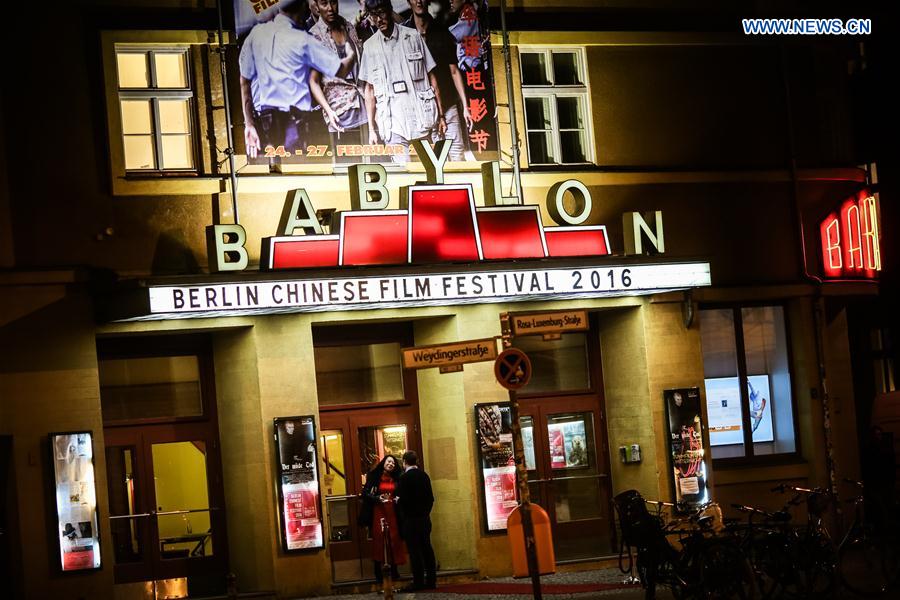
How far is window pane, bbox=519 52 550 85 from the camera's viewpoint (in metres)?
22.2

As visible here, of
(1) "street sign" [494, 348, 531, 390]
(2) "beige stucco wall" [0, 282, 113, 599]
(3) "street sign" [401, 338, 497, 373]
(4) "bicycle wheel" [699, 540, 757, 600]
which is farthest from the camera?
(2) "beige stucco wall" [0, 282, 113, 599]

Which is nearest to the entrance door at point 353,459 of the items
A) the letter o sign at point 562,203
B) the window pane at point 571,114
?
the letter o sign at point 562,203

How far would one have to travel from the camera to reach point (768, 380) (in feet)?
77.4

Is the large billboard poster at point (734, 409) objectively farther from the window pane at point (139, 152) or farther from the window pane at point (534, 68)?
the window pane at point (139, 152)

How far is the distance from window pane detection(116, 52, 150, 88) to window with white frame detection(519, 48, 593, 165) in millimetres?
5666

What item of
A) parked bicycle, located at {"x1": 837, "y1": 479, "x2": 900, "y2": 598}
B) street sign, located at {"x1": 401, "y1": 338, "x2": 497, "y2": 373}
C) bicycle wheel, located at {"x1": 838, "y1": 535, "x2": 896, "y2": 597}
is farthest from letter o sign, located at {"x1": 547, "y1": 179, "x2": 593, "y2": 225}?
Answer: bicycle wheel, located at {"x1": 838, "y1": 535, "x2": 896, "y2": 597}

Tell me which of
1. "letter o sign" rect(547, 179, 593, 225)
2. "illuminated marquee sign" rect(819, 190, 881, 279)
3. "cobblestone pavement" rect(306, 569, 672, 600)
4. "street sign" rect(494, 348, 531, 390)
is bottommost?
"cobblestone pavement" rect(306, 569, 672, 600)

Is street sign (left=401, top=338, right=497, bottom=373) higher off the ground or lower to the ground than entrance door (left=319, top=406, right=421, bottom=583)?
higher

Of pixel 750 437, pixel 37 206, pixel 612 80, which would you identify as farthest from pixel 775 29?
pixel 37 206

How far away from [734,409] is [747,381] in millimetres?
509

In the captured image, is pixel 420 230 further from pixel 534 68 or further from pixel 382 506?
pixel 534 68

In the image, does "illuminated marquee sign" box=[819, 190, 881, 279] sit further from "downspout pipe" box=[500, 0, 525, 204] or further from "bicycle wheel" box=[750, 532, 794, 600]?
"bicycle wheel" box=[750, 532, 794, 600]

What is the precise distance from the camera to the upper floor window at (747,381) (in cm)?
2323

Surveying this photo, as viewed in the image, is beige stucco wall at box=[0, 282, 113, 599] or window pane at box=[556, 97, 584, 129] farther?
window pane at box=[556, 97, 584, 129]
